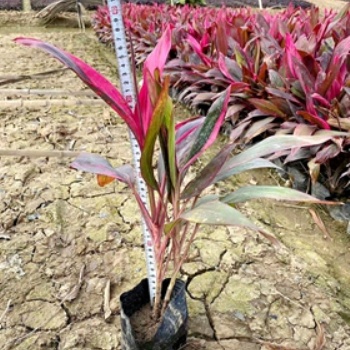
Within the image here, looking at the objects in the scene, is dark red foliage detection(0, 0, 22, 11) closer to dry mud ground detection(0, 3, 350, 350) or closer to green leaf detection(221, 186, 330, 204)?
dry mud ground detection(0, 3, 350, 350)

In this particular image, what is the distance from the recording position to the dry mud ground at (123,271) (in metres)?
1.06

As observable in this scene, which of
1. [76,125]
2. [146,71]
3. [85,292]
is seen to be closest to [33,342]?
[85,292]

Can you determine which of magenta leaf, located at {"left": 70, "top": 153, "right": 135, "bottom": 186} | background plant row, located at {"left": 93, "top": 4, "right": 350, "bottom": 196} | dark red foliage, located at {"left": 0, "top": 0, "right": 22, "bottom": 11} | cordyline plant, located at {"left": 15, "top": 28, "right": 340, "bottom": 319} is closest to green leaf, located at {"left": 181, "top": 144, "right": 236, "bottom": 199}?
cordyline plant, located at {"left": 15, "top": 28, "right": 340, "bottom": 319}

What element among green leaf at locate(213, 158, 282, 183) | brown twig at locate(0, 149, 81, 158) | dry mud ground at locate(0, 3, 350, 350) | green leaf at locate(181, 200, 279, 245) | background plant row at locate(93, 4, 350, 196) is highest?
green leaf at locate(181, 200, 279, 245)

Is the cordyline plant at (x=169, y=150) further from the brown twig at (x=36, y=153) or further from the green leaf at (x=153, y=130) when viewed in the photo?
the brown twig at (x=36, y=153)

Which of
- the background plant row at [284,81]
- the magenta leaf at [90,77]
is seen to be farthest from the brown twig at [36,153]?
the magenta leaf at [90,77]

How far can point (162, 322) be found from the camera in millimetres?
895

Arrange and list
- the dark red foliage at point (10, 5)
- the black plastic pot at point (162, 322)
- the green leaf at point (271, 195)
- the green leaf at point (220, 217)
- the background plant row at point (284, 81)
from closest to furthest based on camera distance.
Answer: the green leaf at point (220, 217) → the green leaf at point (271, 195) → the black plastic pot at point (162, 322) → the background plant row at point (284, 81) → the dark red foliage at point (10, 5)

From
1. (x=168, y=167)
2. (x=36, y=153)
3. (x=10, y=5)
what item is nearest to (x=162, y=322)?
(x=168, y=167)

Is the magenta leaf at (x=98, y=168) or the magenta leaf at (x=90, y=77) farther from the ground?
the magenta leaf at (x=90, y=77)

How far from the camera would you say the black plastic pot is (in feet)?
2.89

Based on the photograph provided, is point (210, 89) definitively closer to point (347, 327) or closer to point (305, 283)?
point (305, 283)

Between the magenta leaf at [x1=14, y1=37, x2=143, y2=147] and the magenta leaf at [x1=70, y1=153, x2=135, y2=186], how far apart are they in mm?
109

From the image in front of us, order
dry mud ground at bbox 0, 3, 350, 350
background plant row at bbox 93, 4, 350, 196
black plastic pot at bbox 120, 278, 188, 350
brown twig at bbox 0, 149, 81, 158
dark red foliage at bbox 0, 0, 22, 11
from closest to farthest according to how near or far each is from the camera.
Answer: black plastic pot at bbox 120, 278, 188, 350
dry mud ground at bbox 0, 3, 350, 350
background plant row at bbox 93, 4, 350, 196
brown twig at bbox 0, 149, 81, 158
dark red foliage at bbox 0, 0, 22, 11
